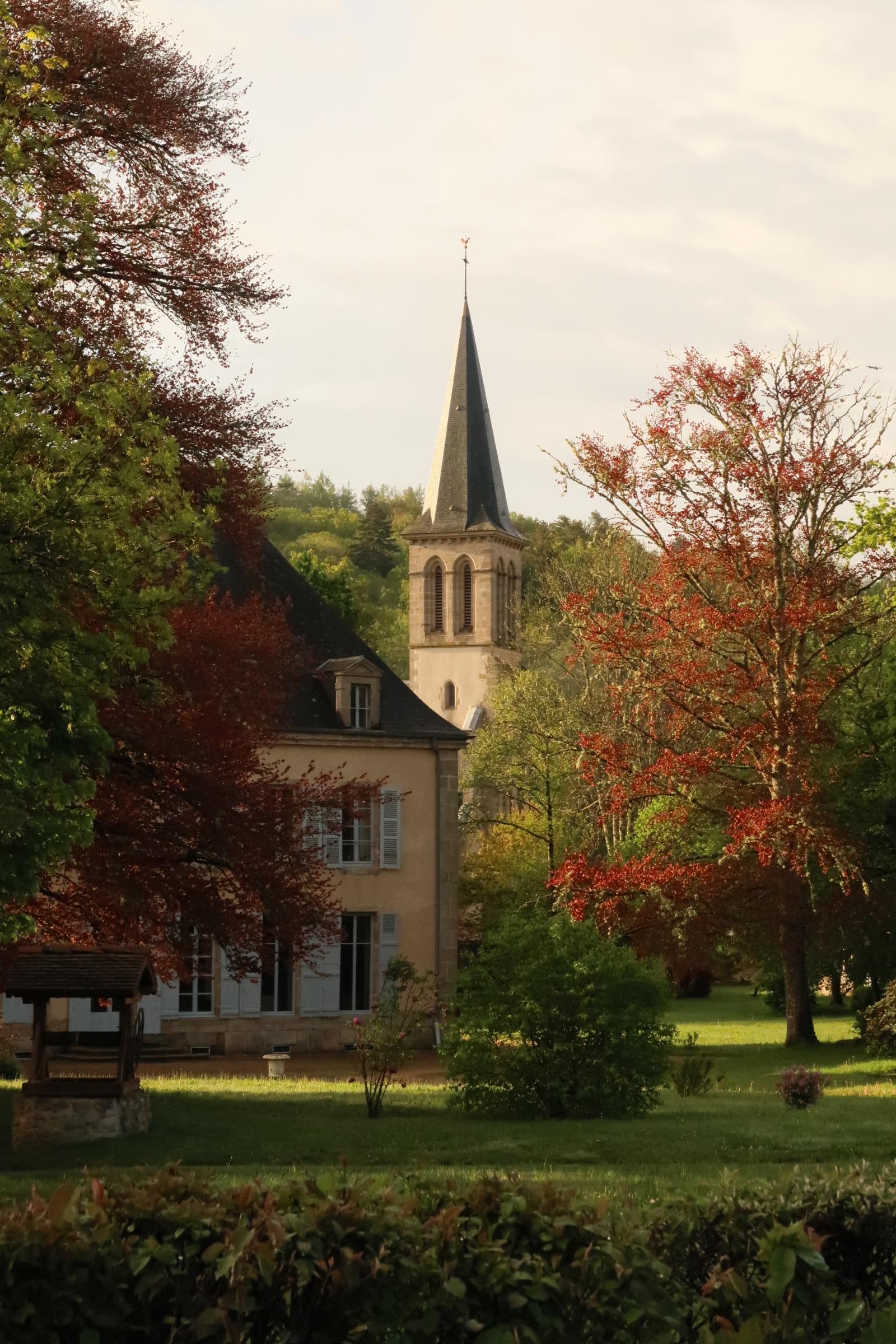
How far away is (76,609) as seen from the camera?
47.0 ft

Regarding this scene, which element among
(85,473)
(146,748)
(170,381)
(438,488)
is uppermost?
(438,488)

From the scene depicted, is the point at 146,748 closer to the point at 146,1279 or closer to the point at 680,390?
the point at 146,1279

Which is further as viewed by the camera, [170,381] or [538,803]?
[538,803]

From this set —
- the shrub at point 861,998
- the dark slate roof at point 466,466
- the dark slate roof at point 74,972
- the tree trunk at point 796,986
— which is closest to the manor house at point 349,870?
the tree trunk at point 796,986

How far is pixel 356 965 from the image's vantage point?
3431cm

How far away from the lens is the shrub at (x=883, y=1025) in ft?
82.9

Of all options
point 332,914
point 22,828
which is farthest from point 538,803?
point 22,828

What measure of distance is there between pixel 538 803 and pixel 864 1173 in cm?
4211

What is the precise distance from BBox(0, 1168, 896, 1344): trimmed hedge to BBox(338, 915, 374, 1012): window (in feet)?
92.8

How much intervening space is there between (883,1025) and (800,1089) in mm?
7557

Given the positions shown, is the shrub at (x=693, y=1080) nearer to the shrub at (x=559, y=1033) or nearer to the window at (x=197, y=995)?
the shrub at (x=559, y=1033)

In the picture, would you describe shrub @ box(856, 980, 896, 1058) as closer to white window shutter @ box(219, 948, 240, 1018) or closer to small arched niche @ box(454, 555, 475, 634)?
white window shutter @ box(219, 948, 240, 1018)

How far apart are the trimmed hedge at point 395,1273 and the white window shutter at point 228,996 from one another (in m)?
27.2

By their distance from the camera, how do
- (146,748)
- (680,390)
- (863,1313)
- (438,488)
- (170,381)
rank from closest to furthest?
(863,1313) < (146,748) < (170,381) < (680,390) < (438,488)
